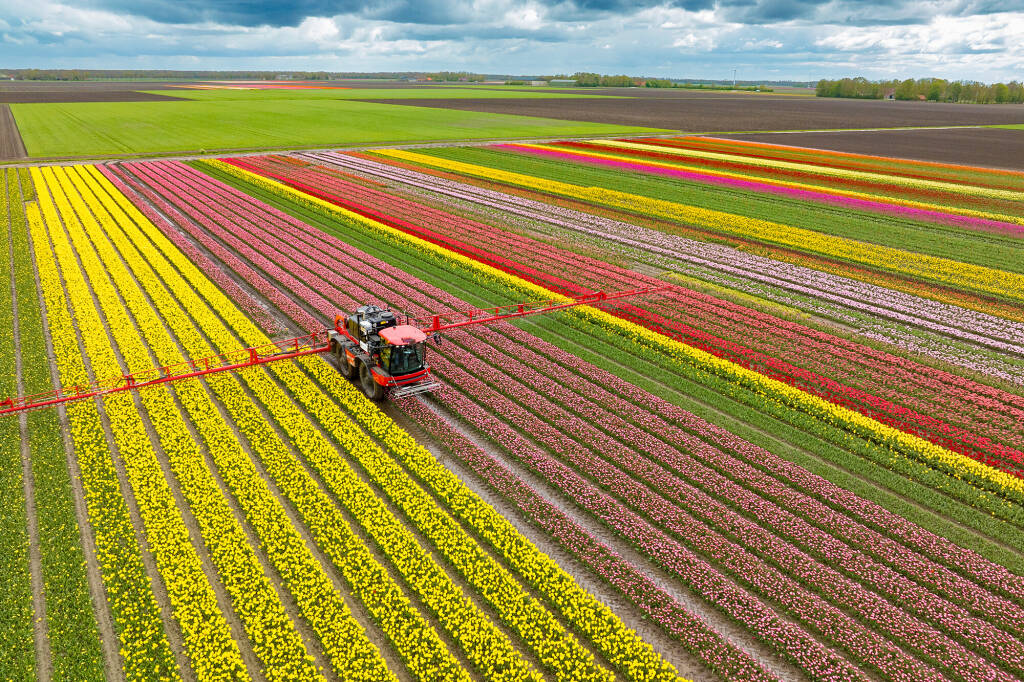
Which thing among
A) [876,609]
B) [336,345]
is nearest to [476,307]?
[336,345]

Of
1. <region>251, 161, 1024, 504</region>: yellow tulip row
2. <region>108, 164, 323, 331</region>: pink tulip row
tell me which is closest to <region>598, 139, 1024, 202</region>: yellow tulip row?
<region>251, 161, 1024, 504</region>: yellow tulip row

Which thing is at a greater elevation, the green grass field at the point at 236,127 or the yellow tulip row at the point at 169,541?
the green grass field at the point at 236,127

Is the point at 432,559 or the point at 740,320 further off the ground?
the point at 740,320

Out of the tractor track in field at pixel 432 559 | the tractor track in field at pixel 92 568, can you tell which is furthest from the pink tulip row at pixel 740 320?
the tractor track in field at pixel 92 568

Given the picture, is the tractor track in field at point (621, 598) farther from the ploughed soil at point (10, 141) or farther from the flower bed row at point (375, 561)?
the ploughed soil at point (10, 141)

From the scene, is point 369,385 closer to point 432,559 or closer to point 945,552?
point 432,559

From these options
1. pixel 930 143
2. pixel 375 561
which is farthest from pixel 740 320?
pixel 930 143
